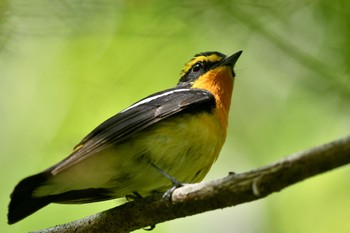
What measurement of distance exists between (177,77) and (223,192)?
2.74m

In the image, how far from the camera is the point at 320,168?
2.22m

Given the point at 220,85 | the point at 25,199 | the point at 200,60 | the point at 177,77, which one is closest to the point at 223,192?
the point at 25,199

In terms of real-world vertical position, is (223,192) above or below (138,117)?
below

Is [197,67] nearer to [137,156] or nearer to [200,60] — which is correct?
[200,60]

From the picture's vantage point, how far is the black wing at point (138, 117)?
3410 millimetres

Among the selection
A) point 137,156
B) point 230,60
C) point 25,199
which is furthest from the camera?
point 230,60

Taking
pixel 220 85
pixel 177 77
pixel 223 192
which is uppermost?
pixel 177 77

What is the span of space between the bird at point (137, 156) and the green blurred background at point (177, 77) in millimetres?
548

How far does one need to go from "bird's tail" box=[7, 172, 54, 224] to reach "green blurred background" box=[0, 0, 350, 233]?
80cm

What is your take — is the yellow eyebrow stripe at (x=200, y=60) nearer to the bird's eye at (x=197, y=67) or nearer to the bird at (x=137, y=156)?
the bird's eye at (x=197, y=67)

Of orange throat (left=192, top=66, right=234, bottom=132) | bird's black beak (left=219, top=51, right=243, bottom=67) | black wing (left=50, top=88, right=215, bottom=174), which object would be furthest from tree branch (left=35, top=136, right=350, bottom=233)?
bird's black beak (left=219, top=51, right=243, bottom=67)

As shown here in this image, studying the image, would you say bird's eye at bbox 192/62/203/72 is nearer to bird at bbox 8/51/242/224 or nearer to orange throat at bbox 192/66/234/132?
orange throat at bbox 192/66/234/132

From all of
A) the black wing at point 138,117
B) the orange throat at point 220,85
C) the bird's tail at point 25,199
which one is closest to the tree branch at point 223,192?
the bird's tail at point 25,199

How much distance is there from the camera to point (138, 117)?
144 inches
